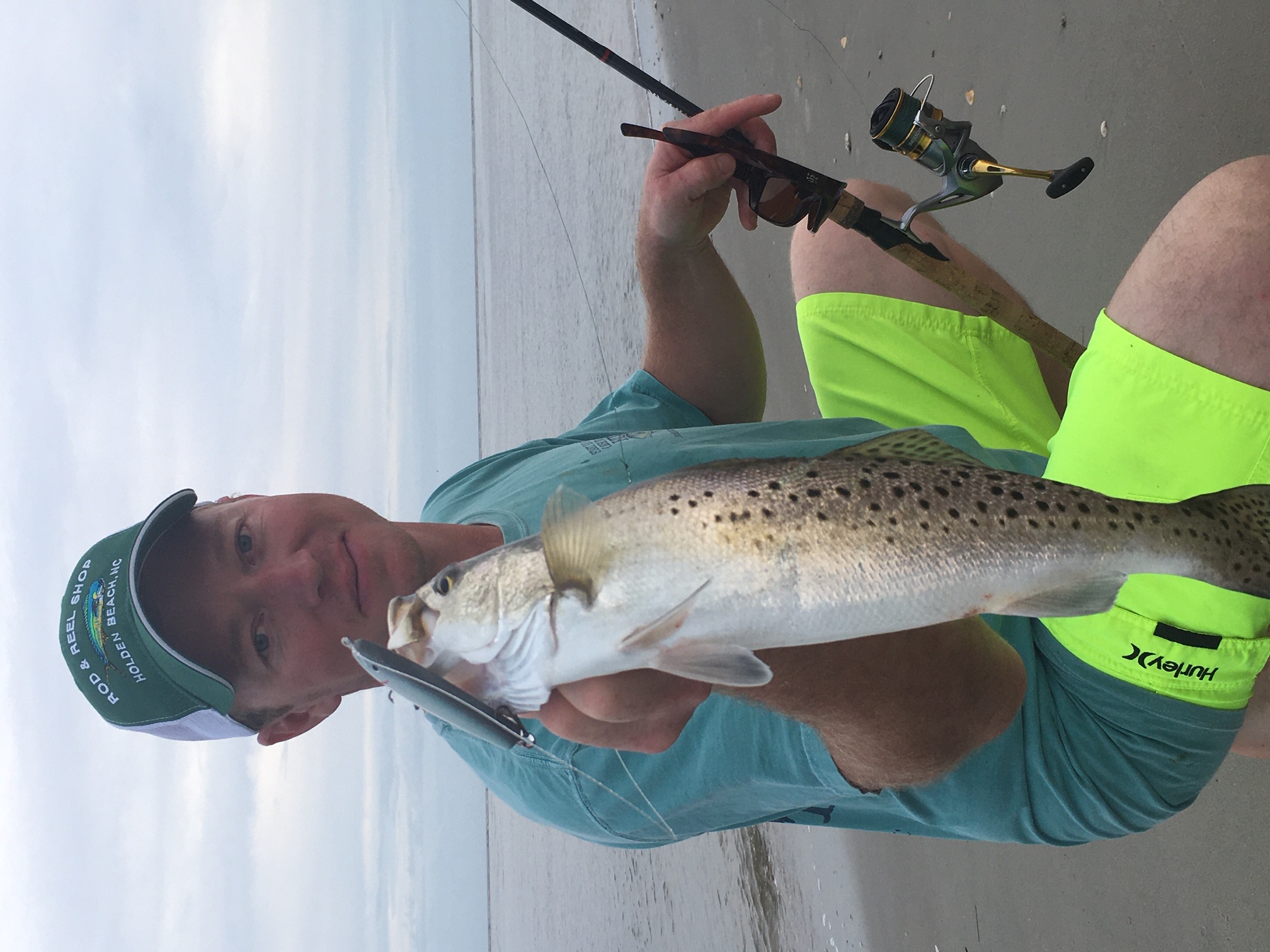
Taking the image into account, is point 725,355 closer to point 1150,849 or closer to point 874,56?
point 874,56

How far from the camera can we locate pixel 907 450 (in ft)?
4.30

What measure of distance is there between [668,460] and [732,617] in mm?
1009

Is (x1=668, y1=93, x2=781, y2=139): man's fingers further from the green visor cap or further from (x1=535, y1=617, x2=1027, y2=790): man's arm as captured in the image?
the green visor cap

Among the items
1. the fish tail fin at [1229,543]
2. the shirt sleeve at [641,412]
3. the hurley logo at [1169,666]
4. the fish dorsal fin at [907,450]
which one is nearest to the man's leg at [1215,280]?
the fish tail fin at [1229,543]

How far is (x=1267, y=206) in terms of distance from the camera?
1600 mm

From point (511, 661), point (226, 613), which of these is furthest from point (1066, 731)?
point (226, 613)

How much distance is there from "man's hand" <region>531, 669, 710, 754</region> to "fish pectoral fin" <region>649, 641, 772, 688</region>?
0.08 metres

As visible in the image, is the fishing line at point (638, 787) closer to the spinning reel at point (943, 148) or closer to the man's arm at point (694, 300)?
the man's arm at point (694, 300)

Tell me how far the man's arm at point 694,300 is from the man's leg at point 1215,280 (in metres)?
0.85

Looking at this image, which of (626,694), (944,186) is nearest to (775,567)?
(626,694)

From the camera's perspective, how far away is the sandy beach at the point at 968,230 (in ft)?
7.57

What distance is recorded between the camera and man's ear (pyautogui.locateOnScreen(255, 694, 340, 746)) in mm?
2199

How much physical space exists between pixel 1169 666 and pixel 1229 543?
56cm

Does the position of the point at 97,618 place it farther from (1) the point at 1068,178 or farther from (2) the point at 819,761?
(1) the point at 1068,178
